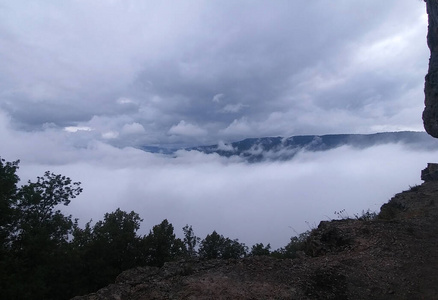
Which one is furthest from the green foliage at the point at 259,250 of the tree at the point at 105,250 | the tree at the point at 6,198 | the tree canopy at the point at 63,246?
the tree at the point at 6,198

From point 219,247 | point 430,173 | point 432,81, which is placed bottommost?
point 219,247

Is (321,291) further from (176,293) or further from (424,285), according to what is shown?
(176,293)

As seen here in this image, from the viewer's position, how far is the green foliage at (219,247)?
2695 cm

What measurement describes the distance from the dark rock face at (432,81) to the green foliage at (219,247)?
1662cm

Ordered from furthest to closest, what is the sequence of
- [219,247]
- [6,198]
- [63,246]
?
[219,247]
[63,246]
[6,198]

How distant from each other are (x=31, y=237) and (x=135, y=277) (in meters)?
8.87

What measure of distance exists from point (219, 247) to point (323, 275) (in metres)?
20.2

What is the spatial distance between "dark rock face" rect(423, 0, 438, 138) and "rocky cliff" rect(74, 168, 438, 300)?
10815mm

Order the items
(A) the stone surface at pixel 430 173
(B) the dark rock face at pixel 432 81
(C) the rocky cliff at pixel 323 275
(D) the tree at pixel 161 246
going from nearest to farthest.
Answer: (C) the rocky cliff at pixel 323 275
(B) the dark rock face at pixel 432 81
(D) the tree at pixel 161 246
(A) the stone surface at pixel 430 173

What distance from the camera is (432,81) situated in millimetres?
20062

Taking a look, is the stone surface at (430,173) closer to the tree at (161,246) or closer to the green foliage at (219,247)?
the green foliage at (219,247)

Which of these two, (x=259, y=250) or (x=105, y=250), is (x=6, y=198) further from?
(x=259, y=250)

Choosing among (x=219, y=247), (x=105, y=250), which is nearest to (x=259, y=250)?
(x=219, y=247)

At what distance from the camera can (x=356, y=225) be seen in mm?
13016
